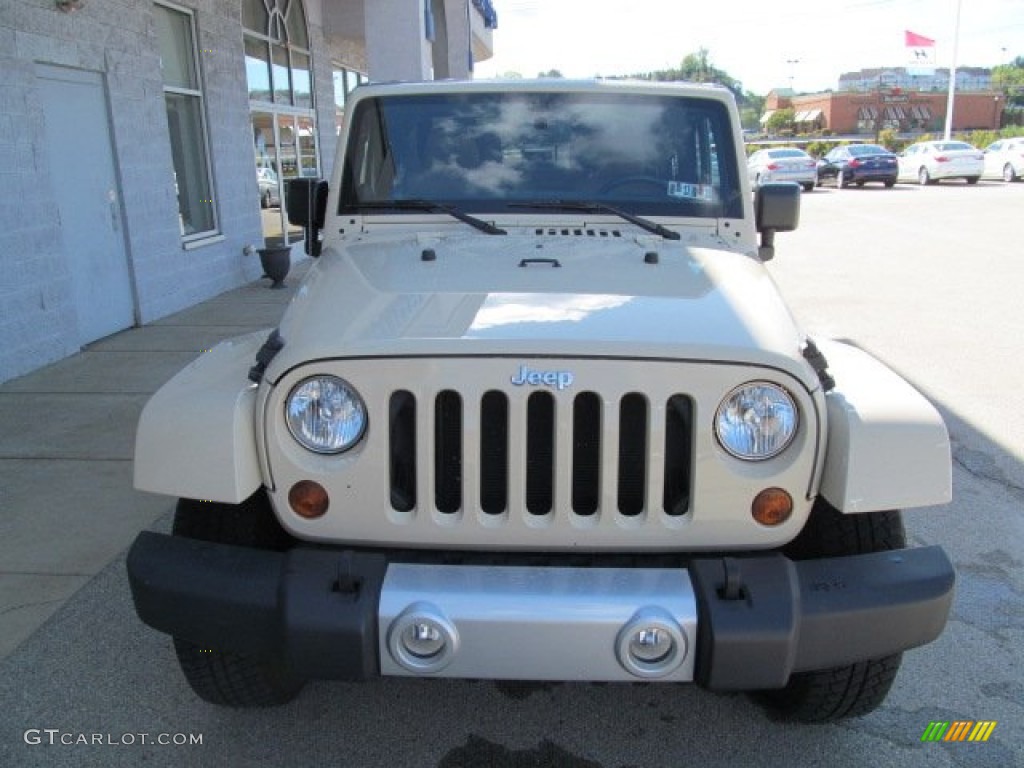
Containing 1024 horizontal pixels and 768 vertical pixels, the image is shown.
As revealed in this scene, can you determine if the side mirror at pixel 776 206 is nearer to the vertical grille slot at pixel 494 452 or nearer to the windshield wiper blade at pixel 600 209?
the windshield wiper blade at pixel 600 209

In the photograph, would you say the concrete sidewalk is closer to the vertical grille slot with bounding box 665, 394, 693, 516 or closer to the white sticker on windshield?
the vertical grille slot with bounding box 665, 394, 693, 516

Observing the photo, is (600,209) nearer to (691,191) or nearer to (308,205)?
(691,191)

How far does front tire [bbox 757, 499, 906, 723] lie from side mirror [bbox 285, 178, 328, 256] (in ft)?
7.86

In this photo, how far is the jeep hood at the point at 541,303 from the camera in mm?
2260

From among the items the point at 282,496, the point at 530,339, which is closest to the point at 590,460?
the point at 530,339

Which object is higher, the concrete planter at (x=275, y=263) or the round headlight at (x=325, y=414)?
the round headlight at (x=325, y=414)

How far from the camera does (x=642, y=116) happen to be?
3709 millimetres

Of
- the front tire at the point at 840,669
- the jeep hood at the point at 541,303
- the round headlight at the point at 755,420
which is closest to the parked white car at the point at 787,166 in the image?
the jeep hood at the point at 541,303

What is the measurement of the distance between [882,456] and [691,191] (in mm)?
1696

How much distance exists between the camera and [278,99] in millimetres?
12805

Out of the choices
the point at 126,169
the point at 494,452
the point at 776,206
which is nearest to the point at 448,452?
the point at 494,452

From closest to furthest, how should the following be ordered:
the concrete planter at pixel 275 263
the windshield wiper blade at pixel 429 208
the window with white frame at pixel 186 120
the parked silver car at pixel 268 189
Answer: the windshield wiper blade at pixel 429 208
the window with white frame at pixel 186 120
the concrete planter at pixel 275 263
the parked silver car at pixel 268 189
